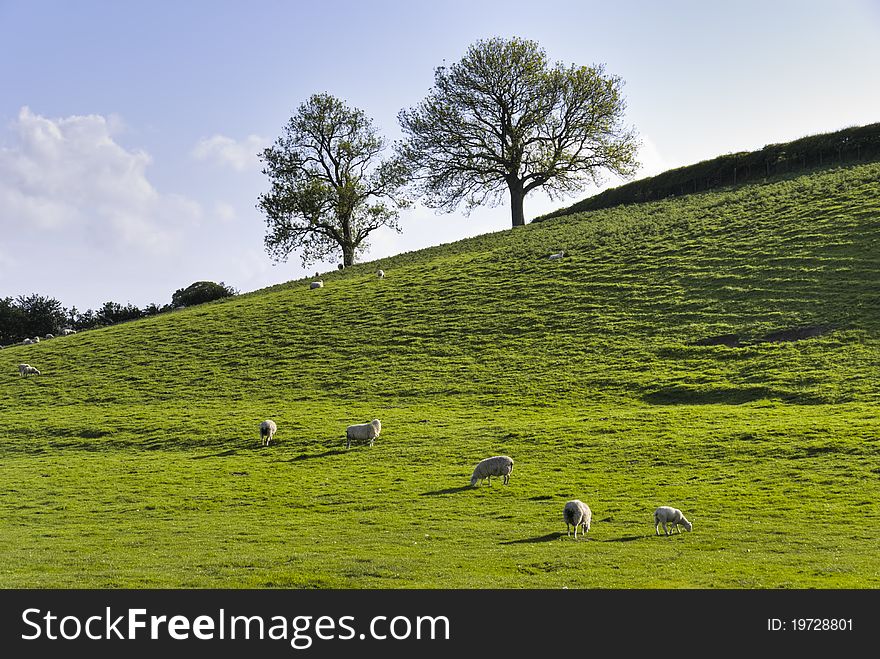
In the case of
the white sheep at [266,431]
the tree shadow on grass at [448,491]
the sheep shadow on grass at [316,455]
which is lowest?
the tree shadow on grass at [448,491]

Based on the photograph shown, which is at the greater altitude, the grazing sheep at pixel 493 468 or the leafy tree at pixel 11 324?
the leafy tree at pixel 11 324

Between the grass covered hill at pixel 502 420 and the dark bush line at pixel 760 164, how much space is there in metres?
5.02

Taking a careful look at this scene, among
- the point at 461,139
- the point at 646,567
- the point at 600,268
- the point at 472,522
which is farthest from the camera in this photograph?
the point at 461,139

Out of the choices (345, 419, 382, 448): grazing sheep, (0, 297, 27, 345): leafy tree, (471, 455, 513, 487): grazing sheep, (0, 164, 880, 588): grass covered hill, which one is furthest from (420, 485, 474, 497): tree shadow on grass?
(0, 297, 27, 345): leafy tree

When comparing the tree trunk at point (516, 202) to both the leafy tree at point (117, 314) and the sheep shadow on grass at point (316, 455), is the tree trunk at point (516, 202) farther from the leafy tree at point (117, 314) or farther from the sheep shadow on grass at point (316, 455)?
the sheep shadow on grass at point (316, 455)

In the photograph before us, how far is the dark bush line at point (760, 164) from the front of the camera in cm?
6819

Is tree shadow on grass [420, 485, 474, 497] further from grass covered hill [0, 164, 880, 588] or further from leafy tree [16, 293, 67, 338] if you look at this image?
leafy tree [16, 293, 67, 338]

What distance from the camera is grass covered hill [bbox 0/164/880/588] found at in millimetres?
16828

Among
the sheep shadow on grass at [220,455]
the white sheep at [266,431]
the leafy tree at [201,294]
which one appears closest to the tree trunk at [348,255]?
the leafy tree at [201,294]

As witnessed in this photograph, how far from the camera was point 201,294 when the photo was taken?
8062 centimetres

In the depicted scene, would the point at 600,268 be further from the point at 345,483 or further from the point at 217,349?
the point at 345,483

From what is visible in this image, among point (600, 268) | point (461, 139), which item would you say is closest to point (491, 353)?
point (600, 268)
